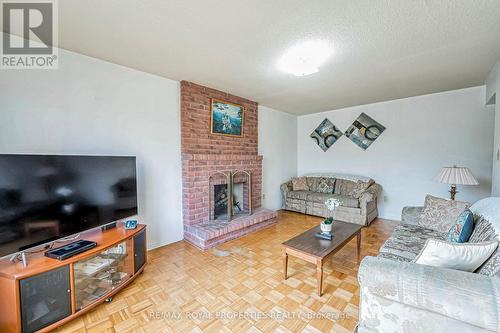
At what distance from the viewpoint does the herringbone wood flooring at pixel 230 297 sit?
1.54 metres

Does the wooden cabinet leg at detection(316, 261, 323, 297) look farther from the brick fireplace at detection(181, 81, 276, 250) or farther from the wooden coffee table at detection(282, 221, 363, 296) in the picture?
the brick fireplace at detection(181, 81, 276, 250)

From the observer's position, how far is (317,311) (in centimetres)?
166

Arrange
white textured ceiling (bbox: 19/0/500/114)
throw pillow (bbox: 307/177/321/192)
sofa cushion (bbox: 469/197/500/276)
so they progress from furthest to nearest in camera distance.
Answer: throw pillow (bbox: 307/177/321/192), white textured ceiling (bbox: 19/0/500/114), sofa cushion (bbox: 469/197/500/276)

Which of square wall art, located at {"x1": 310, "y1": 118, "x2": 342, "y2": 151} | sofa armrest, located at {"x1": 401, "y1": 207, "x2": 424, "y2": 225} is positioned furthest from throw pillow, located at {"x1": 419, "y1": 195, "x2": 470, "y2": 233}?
square wall art, located at {"x1": 310, "y1": 118, "x2": 342, "y2": 151}

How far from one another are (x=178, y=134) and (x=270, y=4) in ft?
6.91

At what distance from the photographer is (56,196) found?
164cm

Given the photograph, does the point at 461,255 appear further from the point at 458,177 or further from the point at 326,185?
the point at 326,185

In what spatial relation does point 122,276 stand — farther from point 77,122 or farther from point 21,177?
point 77,122

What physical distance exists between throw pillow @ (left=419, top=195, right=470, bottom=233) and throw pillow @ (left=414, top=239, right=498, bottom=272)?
1.19 m

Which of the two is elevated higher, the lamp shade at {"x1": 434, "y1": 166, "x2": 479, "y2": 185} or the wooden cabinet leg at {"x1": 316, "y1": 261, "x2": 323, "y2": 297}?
the lamp shade at {"x1": 434, "y1": 166, "x2": 479, "y2": 185}

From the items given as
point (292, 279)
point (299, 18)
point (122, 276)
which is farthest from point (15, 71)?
point (292, 279)

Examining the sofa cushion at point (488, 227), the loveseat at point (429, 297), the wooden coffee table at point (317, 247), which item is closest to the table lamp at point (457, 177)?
the sofa cushion at point (488, 227)

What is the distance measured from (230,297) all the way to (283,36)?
2409 millimetres

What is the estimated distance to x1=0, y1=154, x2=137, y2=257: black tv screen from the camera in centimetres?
142
